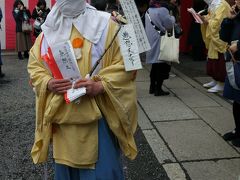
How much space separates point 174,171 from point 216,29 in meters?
3.20

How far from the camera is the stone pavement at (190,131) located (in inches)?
153

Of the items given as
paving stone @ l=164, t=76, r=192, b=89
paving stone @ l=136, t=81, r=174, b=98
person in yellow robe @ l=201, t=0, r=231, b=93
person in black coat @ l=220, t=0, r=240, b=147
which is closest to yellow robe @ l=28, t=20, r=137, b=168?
person in black coat @ l=220, t=0, r=240, b=147

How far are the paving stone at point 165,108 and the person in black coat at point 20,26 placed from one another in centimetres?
569

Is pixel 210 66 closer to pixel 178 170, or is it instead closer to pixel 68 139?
pixel 178 170

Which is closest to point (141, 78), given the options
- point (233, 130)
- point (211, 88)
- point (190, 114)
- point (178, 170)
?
point (211, 88)

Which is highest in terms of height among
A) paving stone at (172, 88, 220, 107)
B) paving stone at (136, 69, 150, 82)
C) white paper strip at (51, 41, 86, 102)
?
white paper strip at (51, 41, 86, 102)

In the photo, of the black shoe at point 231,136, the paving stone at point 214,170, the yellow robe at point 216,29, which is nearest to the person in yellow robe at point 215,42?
the yellow robe at point 216,29

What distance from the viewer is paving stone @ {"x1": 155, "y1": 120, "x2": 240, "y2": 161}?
424 cm

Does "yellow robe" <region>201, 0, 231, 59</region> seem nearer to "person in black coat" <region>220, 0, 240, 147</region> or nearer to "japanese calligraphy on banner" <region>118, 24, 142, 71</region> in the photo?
"person in black coat" <region>220, 0, 240, 147</region>

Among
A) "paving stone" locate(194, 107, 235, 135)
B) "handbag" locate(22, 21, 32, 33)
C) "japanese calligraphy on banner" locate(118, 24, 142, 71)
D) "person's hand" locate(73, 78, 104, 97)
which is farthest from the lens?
"handbag" locate(22, 21, 32, 33)

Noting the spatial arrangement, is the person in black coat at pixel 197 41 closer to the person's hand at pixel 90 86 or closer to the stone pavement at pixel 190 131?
the stone pavement at pixel 190 131

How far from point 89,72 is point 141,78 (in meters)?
5.65

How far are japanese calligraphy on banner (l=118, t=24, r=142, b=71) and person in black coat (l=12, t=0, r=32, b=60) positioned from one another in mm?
8947

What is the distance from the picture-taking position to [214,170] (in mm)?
3850
